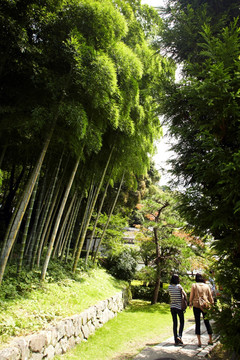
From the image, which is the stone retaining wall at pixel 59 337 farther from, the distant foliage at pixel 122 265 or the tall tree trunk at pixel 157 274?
the tall tree trunk at pixel 157 274

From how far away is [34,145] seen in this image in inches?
195

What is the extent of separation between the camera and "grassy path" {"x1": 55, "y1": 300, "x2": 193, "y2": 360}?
3.25 m

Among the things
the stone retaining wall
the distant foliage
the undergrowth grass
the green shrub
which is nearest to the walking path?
the stone retaining wall

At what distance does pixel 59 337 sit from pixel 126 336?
5.52 ft

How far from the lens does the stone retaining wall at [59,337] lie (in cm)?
238

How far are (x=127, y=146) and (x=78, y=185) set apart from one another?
5.59 feet

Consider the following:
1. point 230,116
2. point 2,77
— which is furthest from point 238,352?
point 2,77

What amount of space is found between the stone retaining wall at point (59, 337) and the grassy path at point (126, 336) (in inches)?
4.4

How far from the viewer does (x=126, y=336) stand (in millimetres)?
4203

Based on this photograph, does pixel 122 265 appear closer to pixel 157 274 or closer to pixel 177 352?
pixel 157 274

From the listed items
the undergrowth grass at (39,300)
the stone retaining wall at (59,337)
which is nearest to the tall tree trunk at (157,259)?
the undergrowth grass at (39,300)

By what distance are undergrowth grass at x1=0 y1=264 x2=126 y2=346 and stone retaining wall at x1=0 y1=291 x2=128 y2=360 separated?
0.34 ft

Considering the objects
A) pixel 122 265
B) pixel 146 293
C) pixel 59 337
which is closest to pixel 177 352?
pixel 59 337

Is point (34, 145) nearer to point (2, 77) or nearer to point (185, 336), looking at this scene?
point (2, 77)
